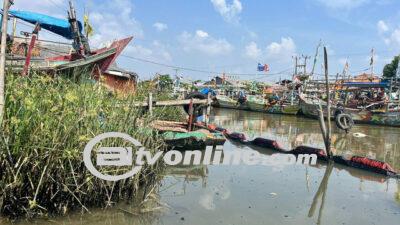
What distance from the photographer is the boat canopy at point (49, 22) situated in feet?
52.7

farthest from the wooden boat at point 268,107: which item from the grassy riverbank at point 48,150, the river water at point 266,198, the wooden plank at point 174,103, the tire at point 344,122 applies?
the grassy riverbank at point 48,150

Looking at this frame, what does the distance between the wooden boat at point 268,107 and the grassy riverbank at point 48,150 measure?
82.2 ft

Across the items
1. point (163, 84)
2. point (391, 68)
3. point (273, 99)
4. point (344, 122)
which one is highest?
point (391, 68)

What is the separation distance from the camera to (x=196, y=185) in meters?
8.41

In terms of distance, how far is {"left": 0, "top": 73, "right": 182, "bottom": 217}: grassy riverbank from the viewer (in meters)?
5.18

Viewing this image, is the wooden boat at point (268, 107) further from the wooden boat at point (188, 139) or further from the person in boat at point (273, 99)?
the wooden boat at point (188, 139)

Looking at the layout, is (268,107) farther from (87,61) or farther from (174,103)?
(174,103)

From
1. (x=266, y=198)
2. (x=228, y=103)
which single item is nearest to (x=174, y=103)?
(x=266, y=198)

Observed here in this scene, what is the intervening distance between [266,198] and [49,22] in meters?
12.5

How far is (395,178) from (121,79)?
1536 centimetres

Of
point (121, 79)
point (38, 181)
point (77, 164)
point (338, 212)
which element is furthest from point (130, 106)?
point (121, 79)

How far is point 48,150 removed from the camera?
17.5 feet

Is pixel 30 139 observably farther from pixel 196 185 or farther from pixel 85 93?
pixel 196 185

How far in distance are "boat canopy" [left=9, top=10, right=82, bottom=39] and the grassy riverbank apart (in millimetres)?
11084
